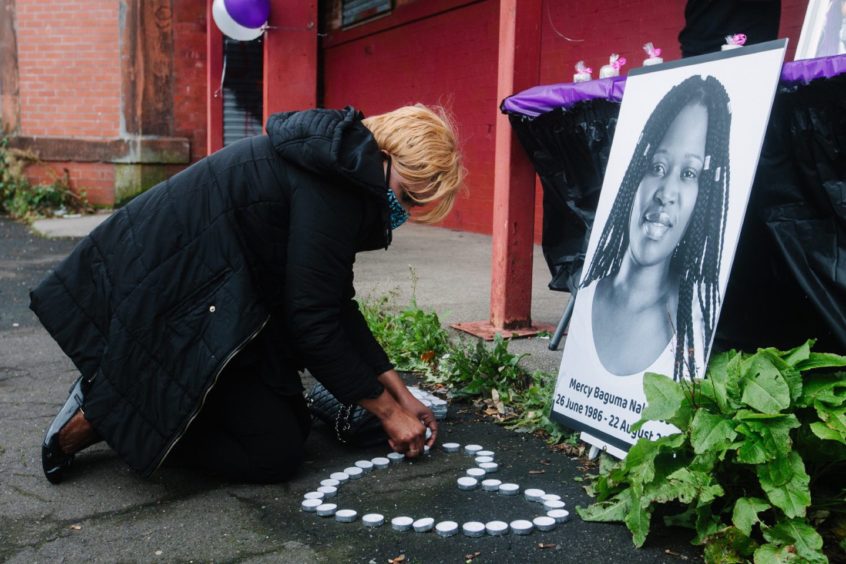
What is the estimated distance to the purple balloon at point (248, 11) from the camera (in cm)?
726

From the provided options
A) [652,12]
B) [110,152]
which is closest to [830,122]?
[652,12]

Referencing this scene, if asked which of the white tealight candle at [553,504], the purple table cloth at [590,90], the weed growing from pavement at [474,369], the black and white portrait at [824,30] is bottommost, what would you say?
the white tealight candle at [553,504]

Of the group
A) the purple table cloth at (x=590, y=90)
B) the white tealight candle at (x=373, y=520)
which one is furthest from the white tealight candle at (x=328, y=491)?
the purple table cloth at (x=590, y=90)

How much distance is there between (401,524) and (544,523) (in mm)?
413

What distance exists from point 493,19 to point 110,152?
645 centimetres

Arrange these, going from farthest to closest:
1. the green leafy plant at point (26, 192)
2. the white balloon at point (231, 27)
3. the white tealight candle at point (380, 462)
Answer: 1. the green leafy plant at point (26, 192)
2. the white balloon at point (231, 27)
3. the white tealight candle at point (380, 462)

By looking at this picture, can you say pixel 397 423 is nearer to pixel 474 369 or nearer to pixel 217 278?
pixel 217 278

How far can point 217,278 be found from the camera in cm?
276

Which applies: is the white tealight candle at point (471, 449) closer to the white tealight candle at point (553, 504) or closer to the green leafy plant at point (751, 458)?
the white tealight candle at point (553, 504)

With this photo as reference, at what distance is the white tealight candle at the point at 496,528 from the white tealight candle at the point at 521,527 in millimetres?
23

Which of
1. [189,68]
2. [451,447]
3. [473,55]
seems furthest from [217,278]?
[189,68]

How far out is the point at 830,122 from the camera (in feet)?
8.75

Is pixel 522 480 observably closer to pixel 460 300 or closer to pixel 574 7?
pixel 460 300

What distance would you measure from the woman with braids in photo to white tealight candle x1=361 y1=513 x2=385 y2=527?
92 centimetres
